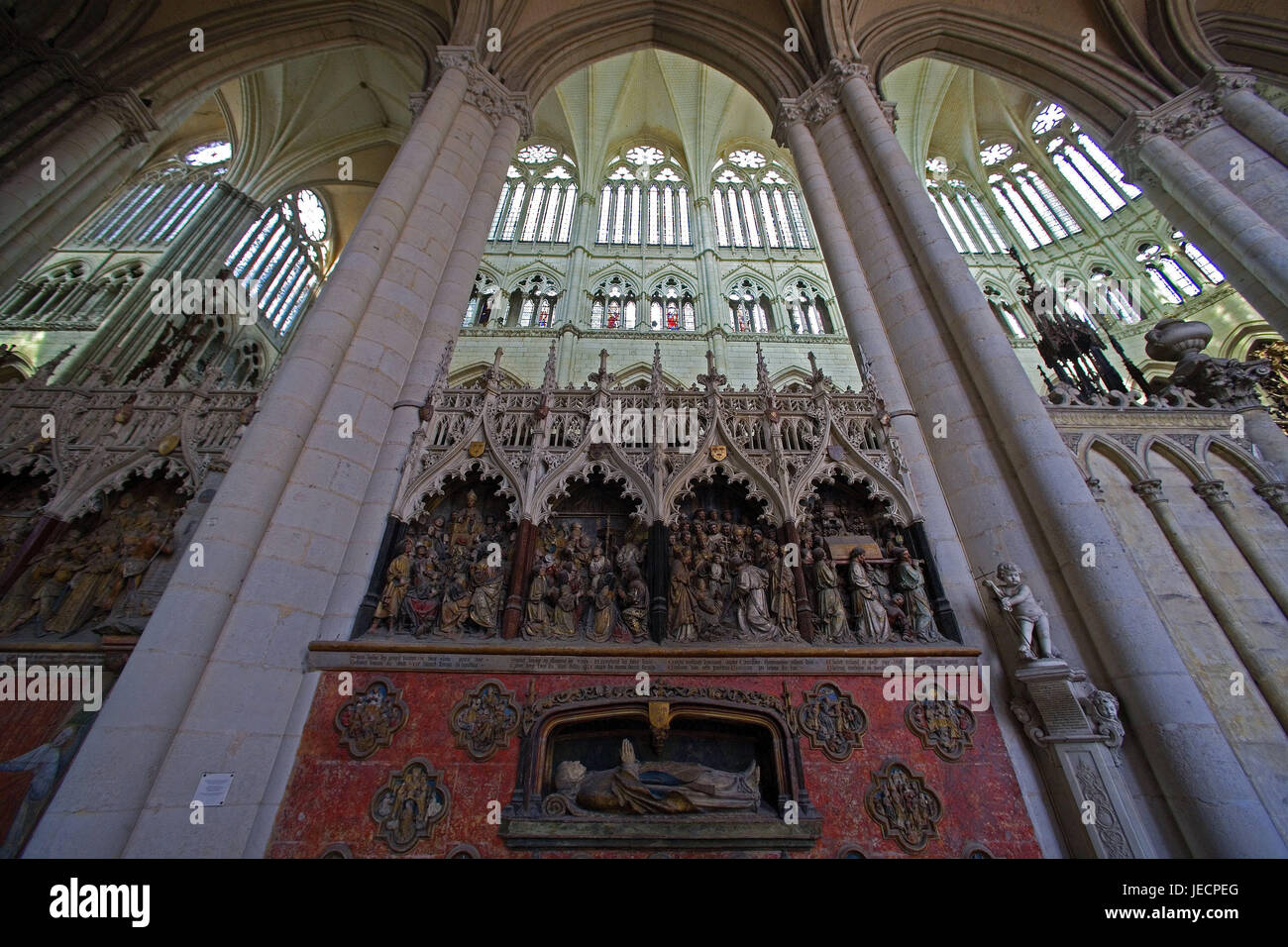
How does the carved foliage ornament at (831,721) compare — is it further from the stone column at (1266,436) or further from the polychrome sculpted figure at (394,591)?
the stone column at (1266,436)

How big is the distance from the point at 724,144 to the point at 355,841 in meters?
24.9

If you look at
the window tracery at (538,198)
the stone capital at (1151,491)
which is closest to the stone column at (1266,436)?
the stone capital at (1151,491)

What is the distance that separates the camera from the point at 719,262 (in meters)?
18.7

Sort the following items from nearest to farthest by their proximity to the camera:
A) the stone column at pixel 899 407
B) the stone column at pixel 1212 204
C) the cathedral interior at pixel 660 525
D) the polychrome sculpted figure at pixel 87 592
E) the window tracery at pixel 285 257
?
1. the cathedral interior at pixel 660 525
2. the stone column at pixel 899 407
3. the polychrome sculpted figure at pixel 87 592
4. the stone column at pixel 1212 204
5. the window tracery at pixel 285 257

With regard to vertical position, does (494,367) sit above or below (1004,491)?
above

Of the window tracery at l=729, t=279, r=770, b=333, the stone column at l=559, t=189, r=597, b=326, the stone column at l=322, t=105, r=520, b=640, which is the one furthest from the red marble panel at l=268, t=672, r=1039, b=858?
the window tracery at l=729, t=279, r=770, b=333

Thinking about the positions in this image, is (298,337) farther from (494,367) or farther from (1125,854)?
(1125,854)

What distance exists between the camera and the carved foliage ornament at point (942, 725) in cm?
418

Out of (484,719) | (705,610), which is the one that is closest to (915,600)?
(705,610)

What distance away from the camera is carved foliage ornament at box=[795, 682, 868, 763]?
165 inches

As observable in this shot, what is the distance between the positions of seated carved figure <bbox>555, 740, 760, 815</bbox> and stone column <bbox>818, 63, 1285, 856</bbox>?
2.87m

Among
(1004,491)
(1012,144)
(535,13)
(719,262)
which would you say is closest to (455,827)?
(1004,491)

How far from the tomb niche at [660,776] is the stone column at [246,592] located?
81.7 inches
